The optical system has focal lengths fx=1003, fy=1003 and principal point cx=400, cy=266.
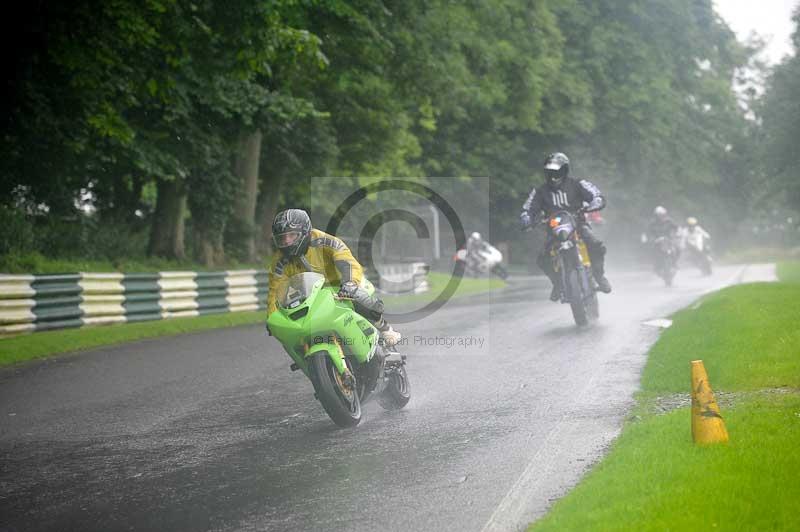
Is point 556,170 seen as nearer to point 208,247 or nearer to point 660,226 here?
point 660,226

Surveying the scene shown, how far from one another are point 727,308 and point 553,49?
28474 mm

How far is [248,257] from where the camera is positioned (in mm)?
26984

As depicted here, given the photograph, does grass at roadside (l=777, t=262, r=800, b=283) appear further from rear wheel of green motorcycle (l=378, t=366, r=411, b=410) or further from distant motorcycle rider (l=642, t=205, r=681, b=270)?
rear wheel of green motorcycle (l=378, t=366, r=411, b=410)

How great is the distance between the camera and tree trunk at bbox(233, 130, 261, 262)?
26203 millimetres

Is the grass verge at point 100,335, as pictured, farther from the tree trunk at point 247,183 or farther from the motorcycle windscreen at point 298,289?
the motorcycle windscreen at point 298,289

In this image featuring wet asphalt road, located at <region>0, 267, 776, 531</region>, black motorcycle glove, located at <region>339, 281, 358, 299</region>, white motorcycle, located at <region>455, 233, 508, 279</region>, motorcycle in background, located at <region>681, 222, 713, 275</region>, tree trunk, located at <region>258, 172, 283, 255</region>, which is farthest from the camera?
white motorcycle, located at <region>455, 233, 508, 279</region>

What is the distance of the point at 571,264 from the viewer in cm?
1413

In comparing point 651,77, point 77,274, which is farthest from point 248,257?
point 651,77

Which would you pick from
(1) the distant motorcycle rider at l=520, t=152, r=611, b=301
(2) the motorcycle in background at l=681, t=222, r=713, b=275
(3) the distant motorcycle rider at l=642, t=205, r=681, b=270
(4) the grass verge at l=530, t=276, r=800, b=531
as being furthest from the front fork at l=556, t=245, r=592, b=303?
(2) the motorcycle in background at l=681, t=222, r=713, b=275

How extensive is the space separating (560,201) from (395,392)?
677 cm

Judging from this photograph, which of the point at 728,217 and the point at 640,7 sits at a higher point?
the point at 640,7

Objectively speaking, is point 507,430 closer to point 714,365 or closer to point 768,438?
point 768,438

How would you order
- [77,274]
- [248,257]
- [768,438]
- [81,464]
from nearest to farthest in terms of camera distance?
[768,438] → [81,464] → [77,274] → [248,257]

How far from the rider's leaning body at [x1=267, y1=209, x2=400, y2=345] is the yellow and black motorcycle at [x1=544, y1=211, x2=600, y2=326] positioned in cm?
607
